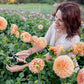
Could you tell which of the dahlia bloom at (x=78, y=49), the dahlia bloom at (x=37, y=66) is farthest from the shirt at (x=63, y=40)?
the dahlia bloom at (x=37, y=66)

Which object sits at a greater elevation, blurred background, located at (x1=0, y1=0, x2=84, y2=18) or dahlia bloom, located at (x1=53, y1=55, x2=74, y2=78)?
blurred background, located at (x1=0, y1=0, x2=84, y2=18)

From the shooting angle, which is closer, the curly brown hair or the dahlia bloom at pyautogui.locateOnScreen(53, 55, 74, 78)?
the dahlia bloom at pyautogui.locateOnScreen(53, 55, 74, 78)

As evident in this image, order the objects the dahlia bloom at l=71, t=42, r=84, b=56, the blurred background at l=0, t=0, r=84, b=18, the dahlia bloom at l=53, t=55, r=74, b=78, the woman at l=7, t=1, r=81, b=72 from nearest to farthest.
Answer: the dahlia bloom at l=53, t=55, r=74, b=78 → the dahlia bloom at l=71, t=42, r=84, b=56 → the woman at l=7, t=1, r=81, b=72 → the blurred background at l=0, t=0, r=84, b=18

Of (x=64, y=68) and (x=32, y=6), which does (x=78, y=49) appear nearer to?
(x=64, y=68)

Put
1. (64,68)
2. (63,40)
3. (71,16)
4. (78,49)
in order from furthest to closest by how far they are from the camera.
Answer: (63,40)
(71,16)
(78,49)
(64,68)

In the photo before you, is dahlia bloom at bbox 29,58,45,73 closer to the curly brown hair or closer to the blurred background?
the curly brown hair

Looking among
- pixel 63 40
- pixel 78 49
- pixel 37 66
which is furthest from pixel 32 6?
pixel 37 66

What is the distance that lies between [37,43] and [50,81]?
0.27 m

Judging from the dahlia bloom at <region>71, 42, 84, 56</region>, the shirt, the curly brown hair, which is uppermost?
the curly brown hair

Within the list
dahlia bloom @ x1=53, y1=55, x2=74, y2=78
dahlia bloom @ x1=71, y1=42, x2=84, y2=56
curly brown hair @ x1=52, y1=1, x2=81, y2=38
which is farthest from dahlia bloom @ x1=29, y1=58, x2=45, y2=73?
curly brown hair @ x1=52, y1=1, x2=81, y2=38

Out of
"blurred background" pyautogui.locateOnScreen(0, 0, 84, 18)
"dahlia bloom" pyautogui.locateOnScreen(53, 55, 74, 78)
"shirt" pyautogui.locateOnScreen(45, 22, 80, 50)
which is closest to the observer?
"dahlia bloom" pyautogui.locateOnScreen(53, 55, 74, 78)

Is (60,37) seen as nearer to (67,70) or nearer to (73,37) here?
(73,37)

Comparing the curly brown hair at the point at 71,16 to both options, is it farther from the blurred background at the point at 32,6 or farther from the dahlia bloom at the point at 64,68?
the blurred background at the point at 32,6

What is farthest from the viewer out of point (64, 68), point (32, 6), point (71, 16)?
point (32, 6)
